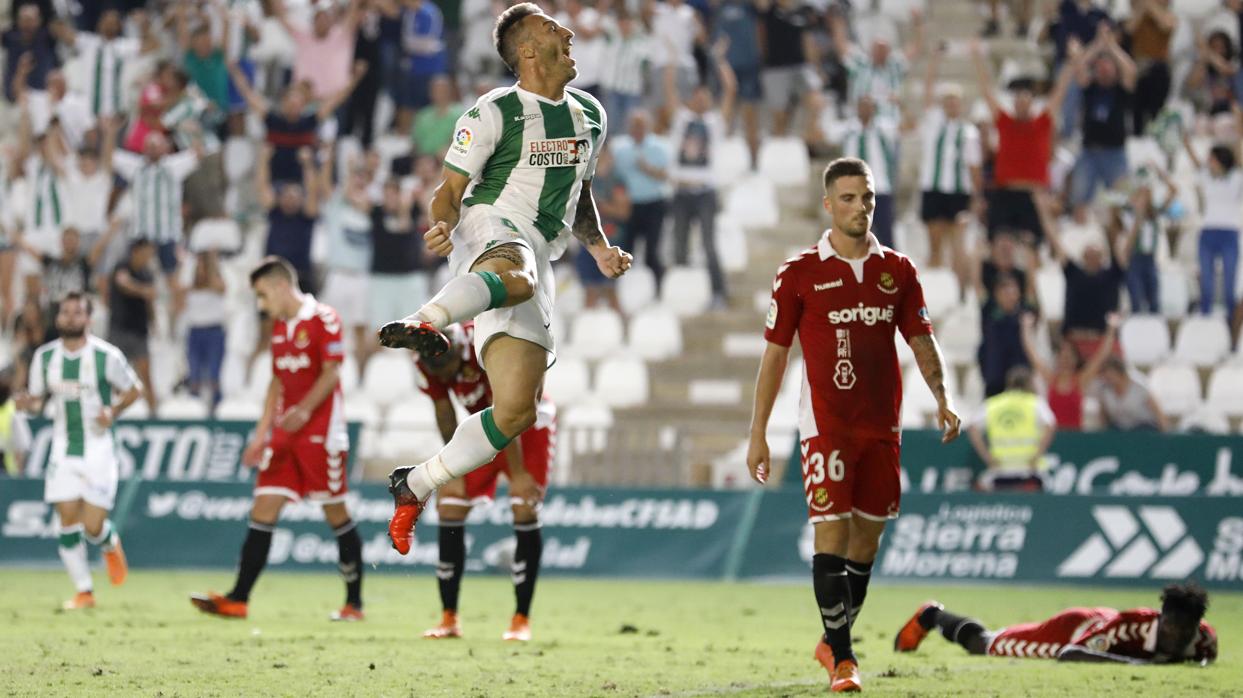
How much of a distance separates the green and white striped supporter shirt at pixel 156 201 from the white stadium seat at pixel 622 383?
580cm

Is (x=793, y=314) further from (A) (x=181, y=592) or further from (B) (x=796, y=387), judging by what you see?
(B) (x=796, y=387)

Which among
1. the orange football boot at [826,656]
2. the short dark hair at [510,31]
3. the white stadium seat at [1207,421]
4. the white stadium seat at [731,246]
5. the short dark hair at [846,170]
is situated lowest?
the orange football boot at [826,656]

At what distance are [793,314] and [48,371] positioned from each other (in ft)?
24.4

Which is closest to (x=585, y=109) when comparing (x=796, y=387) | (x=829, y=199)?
(x=829, y=199)

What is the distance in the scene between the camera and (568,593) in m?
16.3

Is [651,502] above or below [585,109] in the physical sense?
below

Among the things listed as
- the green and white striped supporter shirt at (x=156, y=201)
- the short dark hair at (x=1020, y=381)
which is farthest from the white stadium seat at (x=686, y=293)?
the green and white striped supporter shirt at (x=156, y=201)

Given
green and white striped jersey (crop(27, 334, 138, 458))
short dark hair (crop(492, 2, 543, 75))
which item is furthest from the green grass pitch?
short dark hair (crop(492, 2, 543, 75))

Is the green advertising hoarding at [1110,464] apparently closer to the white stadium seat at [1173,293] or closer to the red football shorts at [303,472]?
the white stadium seat at [1173,293]

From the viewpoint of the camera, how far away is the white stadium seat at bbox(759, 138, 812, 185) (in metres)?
23.9

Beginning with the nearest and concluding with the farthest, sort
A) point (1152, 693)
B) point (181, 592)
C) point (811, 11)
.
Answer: point (1152, 693), point (181, 592), point (811, 11)

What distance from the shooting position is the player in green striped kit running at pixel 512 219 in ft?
27.4

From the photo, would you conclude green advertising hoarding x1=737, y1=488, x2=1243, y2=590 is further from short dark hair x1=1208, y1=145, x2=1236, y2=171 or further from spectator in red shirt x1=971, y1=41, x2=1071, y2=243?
short dark hair x1=1208, y1=145, x2=1236, y2=171

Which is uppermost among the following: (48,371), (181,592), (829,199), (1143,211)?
(1143,211)
